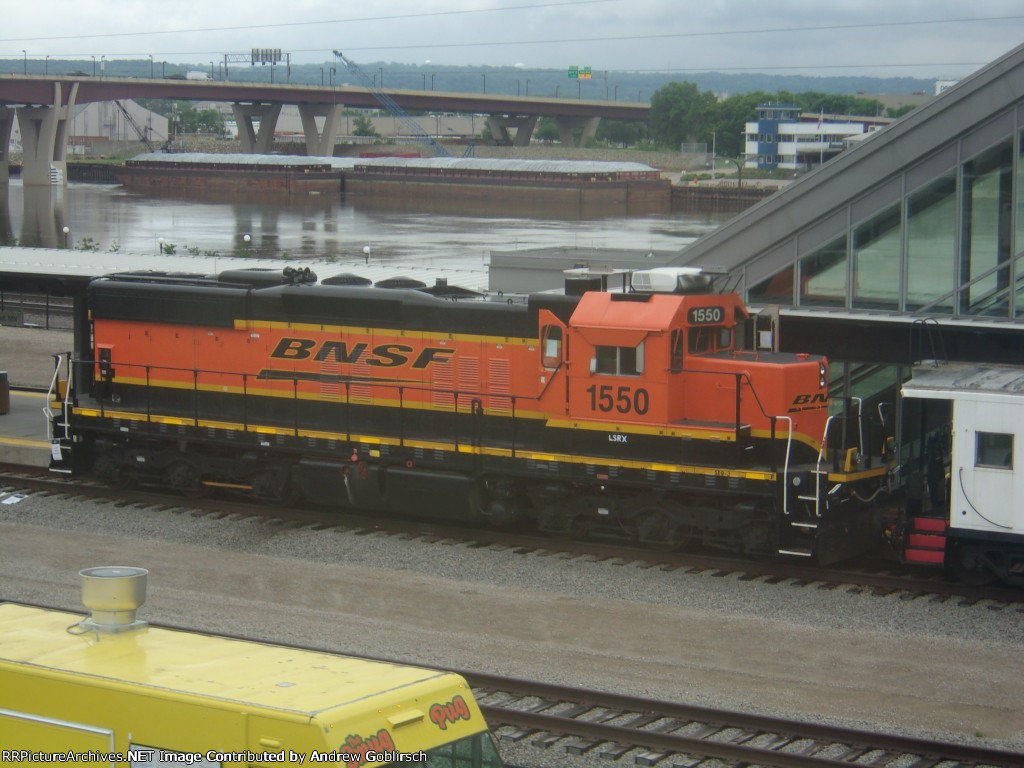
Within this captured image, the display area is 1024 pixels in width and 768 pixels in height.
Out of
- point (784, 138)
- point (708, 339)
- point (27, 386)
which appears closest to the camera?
point (708, 339)

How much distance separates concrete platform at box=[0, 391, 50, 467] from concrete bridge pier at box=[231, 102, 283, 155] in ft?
371

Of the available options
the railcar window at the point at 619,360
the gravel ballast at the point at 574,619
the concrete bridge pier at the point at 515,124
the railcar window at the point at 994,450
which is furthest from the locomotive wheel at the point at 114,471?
the concrete bridge pier at the point at 515,124

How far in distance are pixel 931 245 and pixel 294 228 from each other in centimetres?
6487

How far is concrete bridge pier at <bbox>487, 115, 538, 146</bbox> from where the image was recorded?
499 ft

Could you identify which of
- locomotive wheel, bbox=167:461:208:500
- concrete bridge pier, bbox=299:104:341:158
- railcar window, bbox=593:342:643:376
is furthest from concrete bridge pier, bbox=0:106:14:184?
railcar window, bbox=593:342:643:376

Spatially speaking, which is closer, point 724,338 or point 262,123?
point 724,338

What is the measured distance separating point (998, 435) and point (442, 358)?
6812mm

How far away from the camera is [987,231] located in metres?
A: 17.3

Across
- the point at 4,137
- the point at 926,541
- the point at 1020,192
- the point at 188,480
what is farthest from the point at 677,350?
the point at 4,137

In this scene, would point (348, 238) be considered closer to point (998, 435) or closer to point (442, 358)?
point (442, 358)

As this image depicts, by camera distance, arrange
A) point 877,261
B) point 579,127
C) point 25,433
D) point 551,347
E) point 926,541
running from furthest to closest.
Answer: point 579,127 → point 25,433 → point 877,261 → point 551,347 → point 926,541

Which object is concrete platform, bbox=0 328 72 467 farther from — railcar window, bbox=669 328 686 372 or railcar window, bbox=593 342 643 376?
railcar window, bbox=669 328 686 372

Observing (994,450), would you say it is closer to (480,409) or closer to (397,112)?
(480,409)

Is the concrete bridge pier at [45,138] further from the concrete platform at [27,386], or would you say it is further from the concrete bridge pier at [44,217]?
the concrete platform at [27,386]
